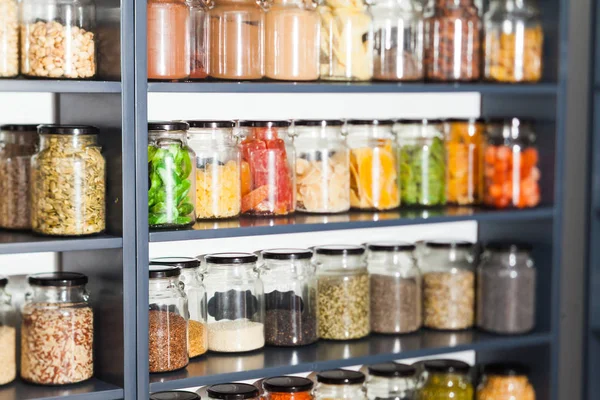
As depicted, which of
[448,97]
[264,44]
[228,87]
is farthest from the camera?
[448,97]

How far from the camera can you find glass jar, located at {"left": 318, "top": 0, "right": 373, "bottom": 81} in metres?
2.16

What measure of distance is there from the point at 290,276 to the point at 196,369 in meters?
0.35

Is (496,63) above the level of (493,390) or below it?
above

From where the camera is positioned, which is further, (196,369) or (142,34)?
(196,369)

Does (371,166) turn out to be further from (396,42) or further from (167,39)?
(167,39)

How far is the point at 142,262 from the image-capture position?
1.83m

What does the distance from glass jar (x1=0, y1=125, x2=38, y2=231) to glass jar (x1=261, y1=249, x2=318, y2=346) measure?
1.92ft

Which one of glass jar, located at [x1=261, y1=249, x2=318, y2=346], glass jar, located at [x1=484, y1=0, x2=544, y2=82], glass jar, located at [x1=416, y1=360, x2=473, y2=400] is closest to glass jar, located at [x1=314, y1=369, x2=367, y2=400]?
glass jar, located at [x1=261, y1=249, x2=318, y2=346]

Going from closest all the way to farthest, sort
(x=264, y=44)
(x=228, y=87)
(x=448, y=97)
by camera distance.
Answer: (x=228, y=87), (x=264, y=44), (x=448, y=97)

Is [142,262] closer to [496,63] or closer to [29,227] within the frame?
[29,227]

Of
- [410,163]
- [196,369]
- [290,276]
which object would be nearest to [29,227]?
[196,369]

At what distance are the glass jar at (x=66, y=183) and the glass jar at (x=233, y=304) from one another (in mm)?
369

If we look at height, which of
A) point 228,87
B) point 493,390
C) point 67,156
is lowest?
point 493,390

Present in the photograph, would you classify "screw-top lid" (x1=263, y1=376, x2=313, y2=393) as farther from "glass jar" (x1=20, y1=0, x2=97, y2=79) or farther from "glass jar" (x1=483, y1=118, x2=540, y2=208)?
"glass jar" (x1=20, y1=0, x2=97, y2=79)
